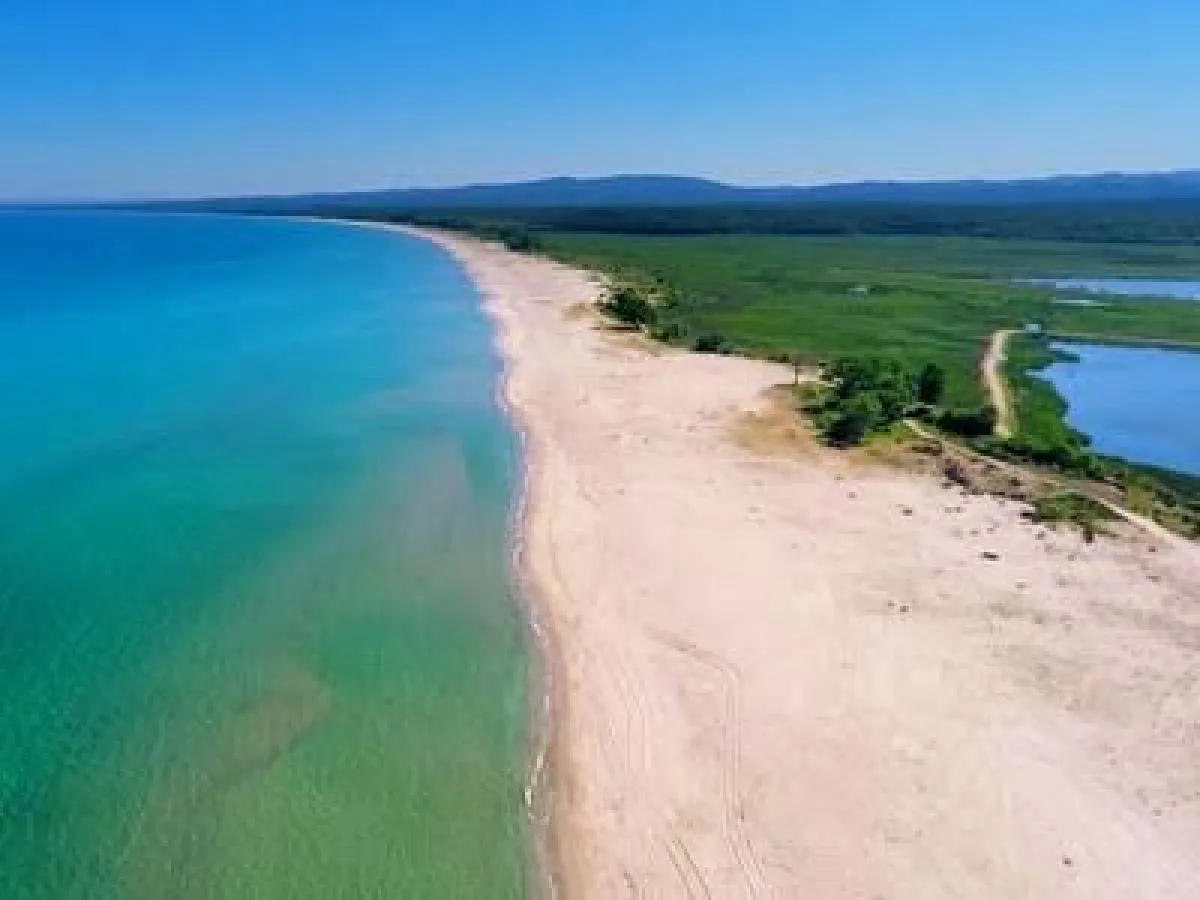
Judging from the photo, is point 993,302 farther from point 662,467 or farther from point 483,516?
point 483,516

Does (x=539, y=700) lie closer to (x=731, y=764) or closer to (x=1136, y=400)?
(x=731, y=764)

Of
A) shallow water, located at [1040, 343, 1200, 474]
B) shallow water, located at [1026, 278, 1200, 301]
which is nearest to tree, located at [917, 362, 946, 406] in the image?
shallow water, located at [1040, 343, 1200, 474]

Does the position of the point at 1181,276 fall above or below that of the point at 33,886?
below

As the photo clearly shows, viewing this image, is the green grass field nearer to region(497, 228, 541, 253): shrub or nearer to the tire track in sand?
region(497, 228, 541, 253): shrub

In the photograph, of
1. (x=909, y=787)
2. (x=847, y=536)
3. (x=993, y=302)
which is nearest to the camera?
(x=909, y=787)

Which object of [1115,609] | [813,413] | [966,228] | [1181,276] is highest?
[1115,609]

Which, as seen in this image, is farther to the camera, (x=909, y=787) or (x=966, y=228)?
(x=966, y=228)

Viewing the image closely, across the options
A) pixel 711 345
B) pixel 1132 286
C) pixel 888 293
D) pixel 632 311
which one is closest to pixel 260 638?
pixel 711 345

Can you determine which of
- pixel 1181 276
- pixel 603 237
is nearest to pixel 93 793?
pixel 1181 276
